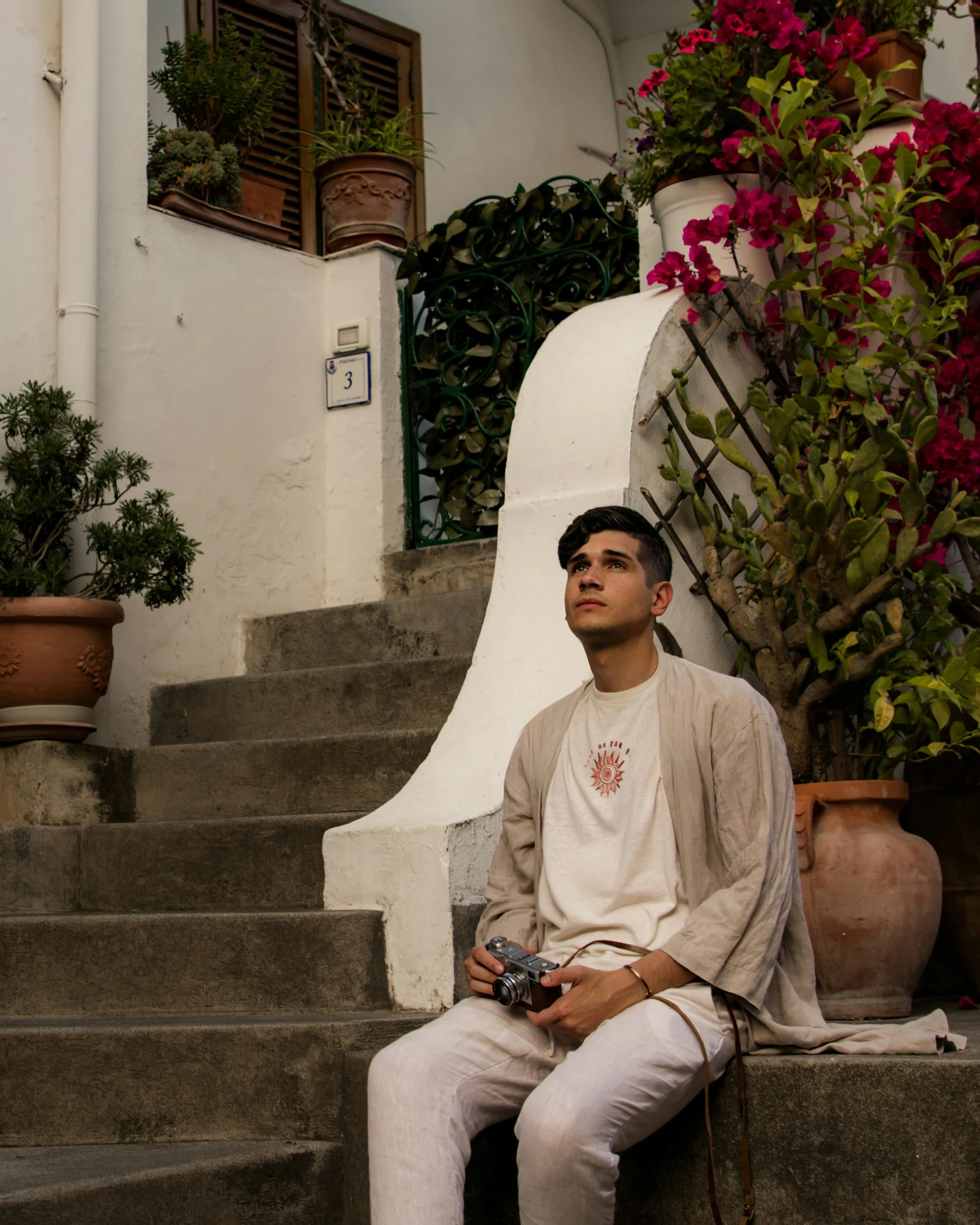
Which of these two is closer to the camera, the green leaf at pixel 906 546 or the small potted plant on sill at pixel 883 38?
the green leaf at pixel 906 546

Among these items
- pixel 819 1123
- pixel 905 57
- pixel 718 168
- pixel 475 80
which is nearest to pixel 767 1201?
pixel 819 1123

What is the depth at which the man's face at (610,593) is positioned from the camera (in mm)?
2865

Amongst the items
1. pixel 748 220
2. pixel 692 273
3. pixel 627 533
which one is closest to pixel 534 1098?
pixel 627 533

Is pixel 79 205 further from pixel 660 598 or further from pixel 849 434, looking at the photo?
pixel 660 598

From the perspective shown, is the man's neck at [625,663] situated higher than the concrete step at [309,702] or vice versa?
the concrete step at [309,702]

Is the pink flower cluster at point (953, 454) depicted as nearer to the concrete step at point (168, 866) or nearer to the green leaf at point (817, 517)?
the green leaf at point (817, 517)

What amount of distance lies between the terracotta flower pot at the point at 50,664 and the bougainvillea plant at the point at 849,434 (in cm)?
173

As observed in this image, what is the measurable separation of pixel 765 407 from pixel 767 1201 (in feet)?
6.40

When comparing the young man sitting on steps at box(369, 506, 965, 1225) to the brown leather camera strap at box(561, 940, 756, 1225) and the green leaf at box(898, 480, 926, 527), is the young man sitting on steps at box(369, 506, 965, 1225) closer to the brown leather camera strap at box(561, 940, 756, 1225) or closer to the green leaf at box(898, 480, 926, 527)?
the brown leather camera strap at box(561, 940, 756, 1225)

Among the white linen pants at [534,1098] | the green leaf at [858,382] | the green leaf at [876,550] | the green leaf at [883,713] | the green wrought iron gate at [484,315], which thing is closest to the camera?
the white linen pants at [534,1098]

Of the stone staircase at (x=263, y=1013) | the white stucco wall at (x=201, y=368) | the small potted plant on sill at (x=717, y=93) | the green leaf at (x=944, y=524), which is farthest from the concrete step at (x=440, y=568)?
the green leaf at (x=944, y=524)

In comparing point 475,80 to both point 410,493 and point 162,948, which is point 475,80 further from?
point 162,948

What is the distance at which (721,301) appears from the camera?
4312 millimetres

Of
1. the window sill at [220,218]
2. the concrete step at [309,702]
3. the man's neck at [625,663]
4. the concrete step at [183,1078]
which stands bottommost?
the concrete step at [183,1078]
